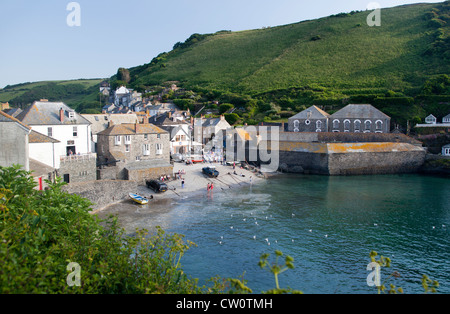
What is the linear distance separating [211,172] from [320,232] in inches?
751

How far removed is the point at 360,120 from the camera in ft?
203

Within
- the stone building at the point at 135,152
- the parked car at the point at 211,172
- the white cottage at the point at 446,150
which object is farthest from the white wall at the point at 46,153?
the white cottage at the point at 446,150

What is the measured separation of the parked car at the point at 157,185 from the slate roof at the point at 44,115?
10.0 meters

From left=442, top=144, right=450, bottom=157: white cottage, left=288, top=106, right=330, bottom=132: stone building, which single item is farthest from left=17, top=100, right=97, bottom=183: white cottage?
left=442, top=144, right=450, bottom=157: white cottage

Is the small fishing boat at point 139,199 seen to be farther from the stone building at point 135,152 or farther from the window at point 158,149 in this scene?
the window at point 158,149

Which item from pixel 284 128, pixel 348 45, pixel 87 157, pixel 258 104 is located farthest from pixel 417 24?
pixel 87 157

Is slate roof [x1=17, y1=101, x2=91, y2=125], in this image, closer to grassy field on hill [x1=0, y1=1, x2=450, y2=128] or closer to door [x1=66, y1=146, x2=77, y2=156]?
door [x1=66, y1=146, x2=77, y2=156]

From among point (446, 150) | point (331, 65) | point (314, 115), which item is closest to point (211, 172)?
point (314, 115)

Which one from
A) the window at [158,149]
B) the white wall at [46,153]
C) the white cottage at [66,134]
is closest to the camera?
the white wall at [46,153]

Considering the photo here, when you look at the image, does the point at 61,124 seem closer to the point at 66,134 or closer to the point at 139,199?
the point at 66,134

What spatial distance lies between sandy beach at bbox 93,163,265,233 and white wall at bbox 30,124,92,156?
826cm

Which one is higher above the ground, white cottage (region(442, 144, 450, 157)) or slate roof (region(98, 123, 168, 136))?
slate roof (region(98, 123, 168, 136))

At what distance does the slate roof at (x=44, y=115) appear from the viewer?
3427 cm

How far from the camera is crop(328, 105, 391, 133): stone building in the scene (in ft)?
201
